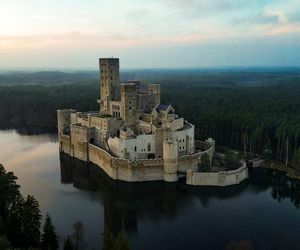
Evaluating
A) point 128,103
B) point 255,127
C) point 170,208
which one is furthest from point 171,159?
point 255,127

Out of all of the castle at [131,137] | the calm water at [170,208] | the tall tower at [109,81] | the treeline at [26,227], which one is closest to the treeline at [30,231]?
the treeline at [26,227]

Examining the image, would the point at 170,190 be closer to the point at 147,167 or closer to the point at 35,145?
the point at 147,167

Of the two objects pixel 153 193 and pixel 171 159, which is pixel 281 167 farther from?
pixel 153 193

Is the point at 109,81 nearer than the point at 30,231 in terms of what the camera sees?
No

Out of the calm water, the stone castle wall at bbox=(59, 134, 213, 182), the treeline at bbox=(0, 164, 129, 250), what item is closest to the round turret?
the stone castle wall at bbox=(59, 134, 213, 182)

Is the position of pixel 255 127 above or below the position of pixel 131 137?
below

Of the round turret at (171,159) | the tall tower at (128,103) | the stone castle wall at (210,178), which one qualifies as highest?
the tall tower at (128,103)

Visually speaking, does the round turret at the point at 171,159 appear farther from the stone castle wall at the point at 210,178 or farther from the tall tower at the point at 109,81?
the tall tower at the point at 109,81

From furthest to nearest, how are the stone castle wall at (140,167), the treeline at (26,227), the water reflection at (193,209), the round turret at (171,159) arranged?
the stone castle wall at (140,167) < the round turret at (171,159) < the water reflection at (193,209) < the treeline at (26,227)
